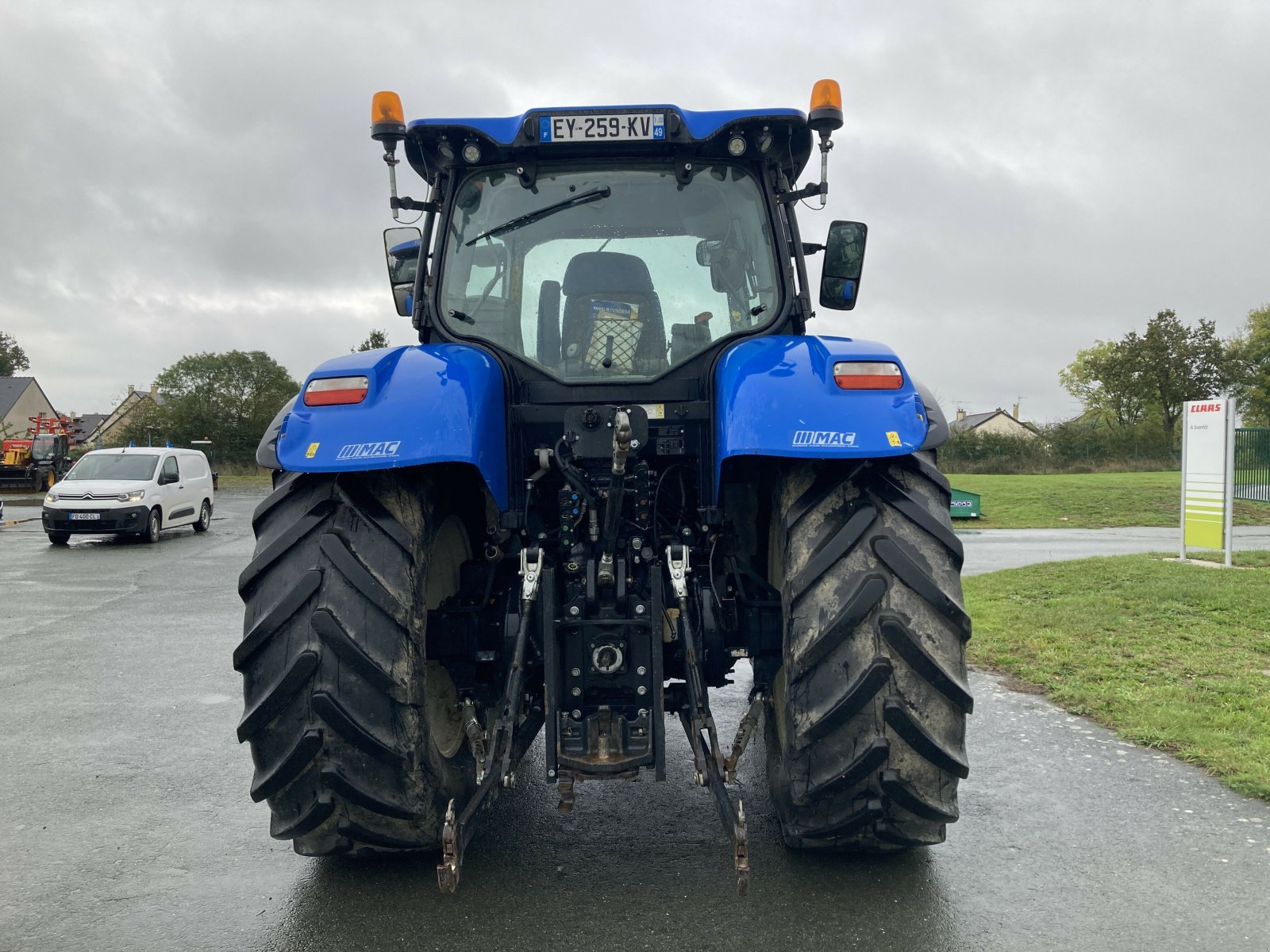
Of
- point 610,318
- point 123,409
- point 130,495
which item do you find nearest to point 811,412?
point 610,318

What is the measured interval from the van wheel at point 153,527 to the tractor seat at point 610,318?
654 inches

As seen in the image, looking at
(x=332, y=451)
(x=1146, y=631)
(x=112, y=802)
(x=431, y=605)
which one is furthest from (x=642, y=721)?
(x=1146, y=631)

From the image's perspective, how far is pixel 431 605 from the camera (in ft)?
12.3

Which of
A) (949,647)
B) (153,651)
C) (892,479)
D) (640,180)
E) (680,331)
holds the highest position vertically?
(640,180)

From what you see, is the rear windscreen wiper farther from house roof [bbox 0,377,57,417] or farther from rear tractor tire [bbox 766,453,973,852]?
house roof [bbox 0,377,57,417]

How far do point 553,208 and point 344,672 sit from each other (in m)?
2.00

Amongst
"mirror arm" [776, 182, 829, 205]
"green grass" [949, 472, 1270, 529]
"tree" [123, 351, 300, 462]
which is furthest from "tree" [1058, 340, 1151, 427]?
"mirror arm" [776, 182, 829, 205]

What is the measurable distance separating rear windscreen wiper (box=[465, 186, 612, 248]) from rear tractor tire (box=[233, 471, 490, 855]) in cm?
128

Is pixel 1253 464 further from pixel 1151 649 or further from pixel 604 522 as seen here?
pixel 604 522

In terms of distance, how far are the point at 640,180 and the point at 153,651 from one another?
242 inches

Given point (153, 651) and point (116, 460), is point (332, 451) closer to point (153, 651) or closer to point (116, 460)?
point (153, 651)

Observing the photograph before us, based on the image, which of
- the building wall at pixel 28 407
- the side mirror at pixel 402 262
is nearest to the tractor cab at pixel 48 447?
the side mirror at pixel 402 262

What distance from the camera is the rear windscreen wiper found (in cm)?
404

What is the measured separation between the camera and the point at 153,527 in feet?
61.1
